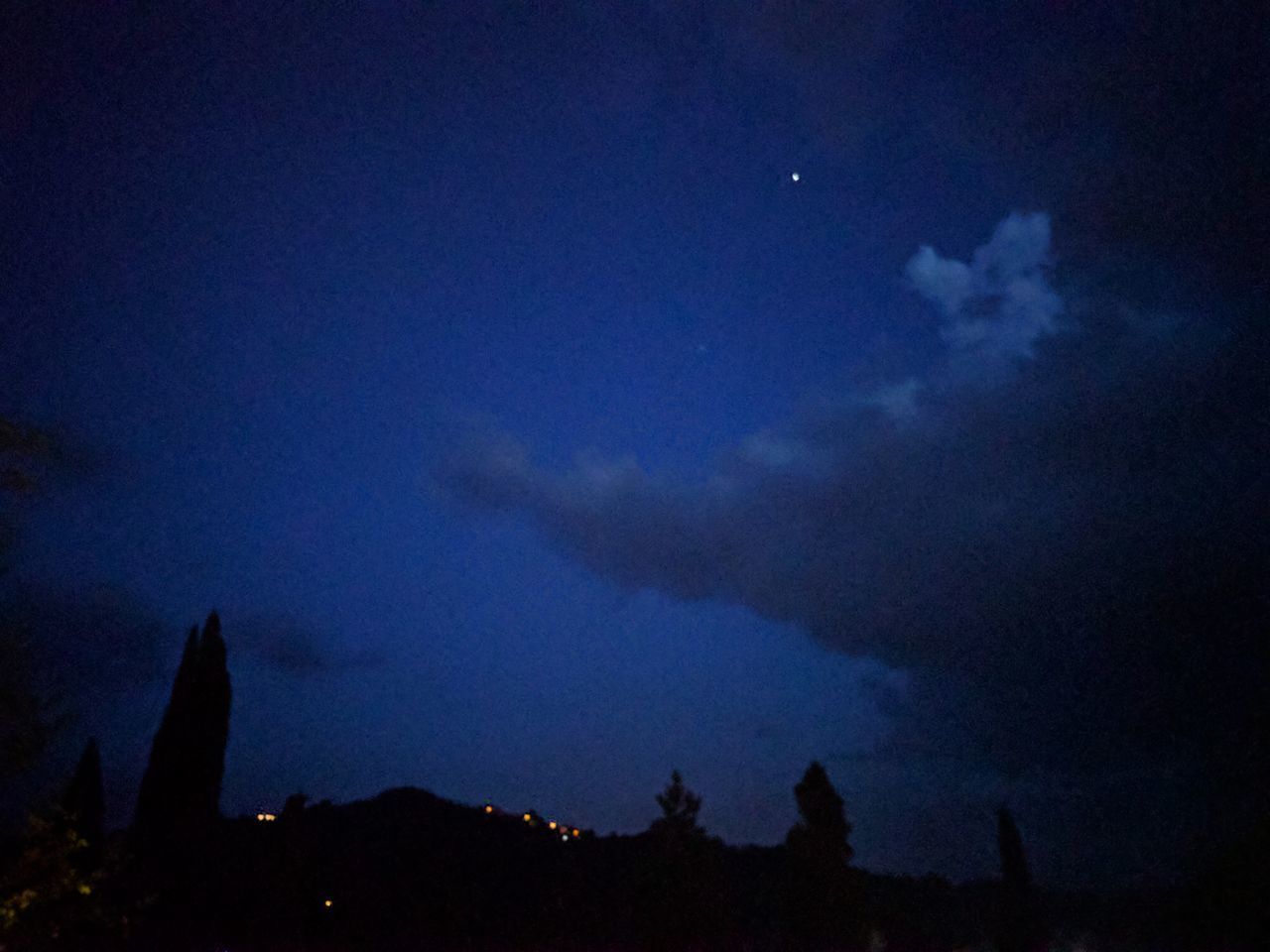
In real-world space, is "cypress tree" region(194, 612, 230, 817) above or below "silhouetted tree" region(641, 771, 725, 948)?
above

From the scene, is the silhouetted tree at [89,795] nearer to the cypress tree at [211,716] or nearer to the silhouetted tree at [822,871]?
the cypress tree at [211,716]

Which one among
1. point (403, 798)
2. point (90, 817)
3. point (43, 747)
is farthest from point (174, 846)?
point (43, 747)

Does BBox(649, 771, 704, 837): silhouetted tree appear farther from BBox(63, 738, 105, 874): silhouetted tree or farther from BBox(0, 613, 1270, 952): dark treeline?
BBox(63, 738, 105, 874): silhouetted tree

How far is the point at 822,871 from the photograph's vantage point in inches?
1443

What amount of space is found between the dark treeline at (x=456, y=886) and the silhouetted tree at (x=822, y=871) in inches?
A: 2.4

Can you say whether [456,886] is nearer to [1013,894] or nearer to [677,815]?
[677,815]

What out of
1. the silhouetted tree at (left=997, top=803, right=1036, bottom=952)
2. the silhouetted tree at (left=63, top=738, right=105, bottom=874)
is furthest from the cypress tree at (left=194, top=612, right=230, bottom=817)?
the silhouetted tree at (left=997, top=803, right=1036, bottom=952)

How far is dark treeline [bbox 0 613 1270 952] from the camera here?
107 feet

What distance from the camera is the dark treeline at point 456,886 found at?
32688mm

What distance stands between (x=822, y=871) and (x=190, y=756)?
36660 millimetres

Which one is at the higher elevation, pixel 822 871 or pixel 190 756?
pixel 190 756

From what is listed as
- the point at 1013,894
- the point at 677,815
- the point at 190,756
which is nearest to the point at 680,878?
the point at 677,815

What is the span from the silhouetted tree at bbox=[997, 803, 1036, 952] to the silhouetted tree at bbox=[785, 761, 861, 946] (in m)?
19.0

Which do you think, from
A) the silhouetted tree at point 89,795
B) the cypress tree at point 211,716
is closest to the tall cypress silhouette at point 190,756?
the cypress tree at point 211,716
